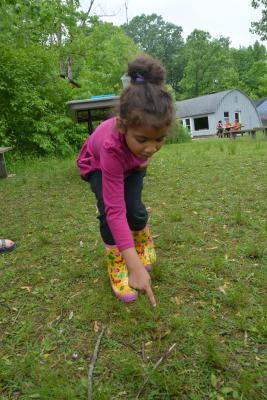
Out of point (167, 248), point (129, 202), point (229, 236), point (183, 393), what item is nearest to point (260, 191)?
point (229, 236)

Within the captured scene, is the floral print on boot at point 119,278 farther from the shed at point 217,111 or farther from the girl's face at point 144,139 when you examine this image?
the shed at point 217,111

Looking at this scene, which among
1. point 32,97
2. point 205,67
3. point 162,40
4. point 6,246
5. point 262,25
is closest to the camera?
point 6,246

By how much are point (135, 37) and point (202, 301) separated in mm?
68629

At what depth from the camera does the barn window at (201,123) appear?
105ft

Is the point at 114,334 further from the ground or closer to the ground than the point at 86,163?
closer to the ground

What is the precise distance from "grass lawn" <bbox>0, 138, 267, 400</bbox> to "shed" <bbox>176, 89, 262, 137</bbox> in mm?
28629

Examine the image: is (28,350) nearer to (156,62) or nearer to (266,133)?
(156,62)

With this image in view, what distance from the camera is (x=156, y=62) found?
1.61 metres

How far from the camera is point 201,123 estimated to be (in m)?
32.3

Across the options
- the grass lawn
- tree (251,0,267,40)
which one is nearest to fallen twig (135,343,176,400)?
the grass lawn

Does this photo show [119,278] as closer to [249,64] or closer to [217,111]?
[217,111]

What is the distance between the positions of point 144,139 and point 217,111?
101 ft

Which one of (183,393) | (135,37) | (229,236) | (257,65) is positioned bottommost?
(183,393)

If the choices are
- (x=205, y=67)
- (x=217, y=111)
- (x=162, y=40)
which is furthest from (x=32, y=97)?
(x=162, y=40)
